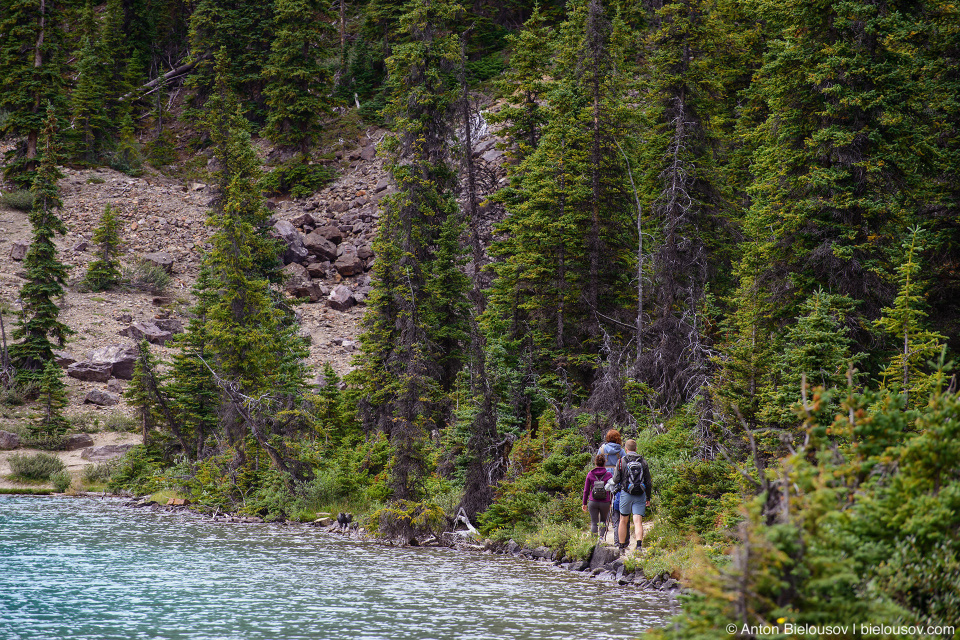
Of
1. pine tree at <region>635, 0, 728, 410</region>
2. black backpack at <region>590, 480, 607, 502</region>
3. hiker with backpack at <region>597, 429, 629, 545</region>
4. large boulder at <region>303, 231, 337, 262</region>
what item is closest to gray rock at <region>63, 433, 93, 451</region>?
large boulder at <region>303, 231, 337, 262</region>

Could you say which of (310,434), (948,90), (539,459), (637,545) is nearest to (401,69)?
(310,434)

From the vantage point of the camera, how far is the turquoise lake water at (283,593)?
416 inches

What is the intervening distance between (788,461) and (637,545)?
351 inches

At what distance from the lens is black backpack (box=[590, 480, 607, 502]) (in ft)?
49.5

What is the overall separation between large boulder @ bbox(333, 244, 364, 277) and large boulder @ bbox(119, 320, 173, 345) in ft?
38.8

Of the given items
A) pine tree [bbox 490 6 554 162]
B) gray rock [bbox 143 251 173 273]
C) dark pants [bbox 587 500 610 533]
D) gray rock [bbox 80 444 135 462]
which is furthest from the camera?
gray rock [bbox 143 251 173 273]

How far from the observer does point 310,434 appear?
30078 mm

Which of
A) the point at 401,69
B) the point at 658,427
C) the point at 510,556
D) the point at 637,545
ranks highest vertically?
the point at 401,69

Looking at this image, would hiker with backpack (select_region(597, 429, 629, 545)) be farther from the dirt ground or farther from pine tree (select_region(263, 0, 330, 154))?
pine tree (select_region(263, 0, 330, 154))

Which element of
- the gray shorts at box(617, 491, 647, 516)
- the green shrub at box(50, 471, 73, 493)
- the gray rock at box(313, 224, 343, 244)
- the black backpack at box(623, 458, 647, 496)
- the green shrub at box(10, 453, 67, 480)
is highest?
the gray rock at box(313, 224, 343, 244)

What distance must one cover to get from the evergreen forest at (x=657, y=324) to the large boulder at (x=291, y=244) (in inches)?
349

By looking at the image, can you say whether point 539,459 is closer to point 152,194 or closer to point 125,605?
point 125,605

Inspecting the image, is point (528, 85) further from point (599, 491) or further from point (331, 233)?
point (331, 233)

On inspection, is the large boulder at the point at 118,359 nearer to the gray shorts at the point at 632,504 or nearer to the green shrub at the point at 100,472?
the green shrub at the point at 100,472
